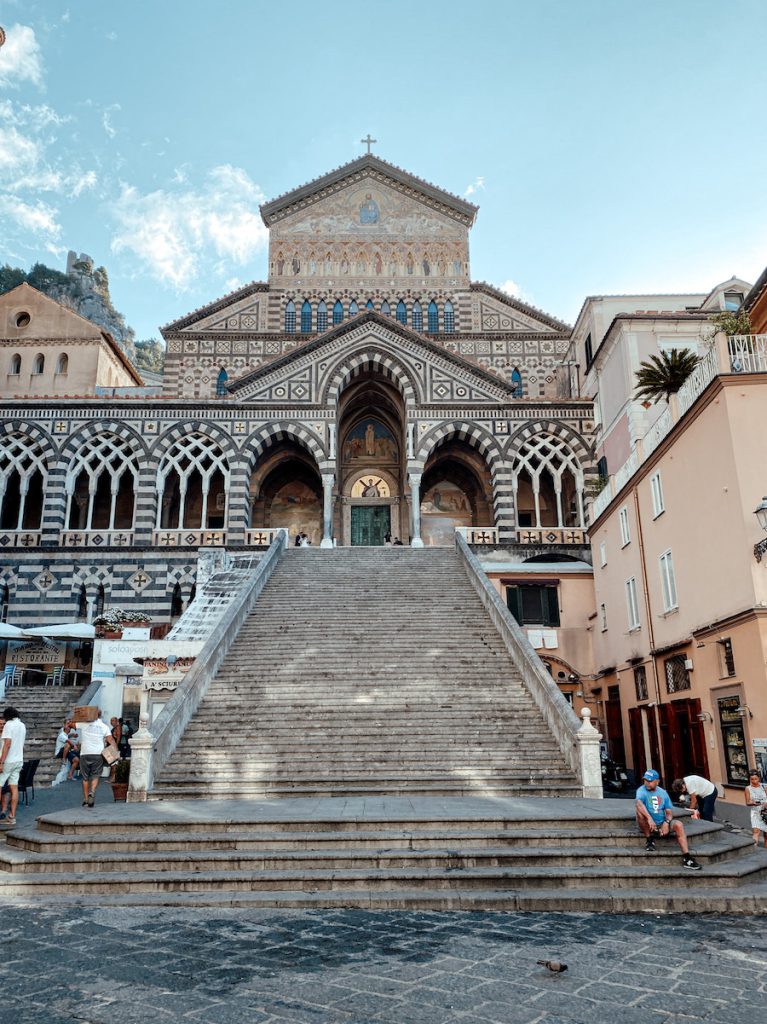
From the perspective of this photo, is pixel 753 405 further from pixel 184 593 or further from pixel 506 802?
pixel 184 593

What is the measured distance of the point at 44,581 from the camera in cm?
3003

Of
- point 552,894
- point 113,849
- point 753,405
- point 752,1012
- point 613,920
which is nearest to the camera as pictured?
point 752,1012

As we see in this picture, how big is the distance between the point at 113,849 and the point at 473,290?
34.9 metres

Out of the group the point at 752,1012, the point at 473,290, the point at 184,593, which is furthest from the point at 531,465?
A: the point at 752,1012

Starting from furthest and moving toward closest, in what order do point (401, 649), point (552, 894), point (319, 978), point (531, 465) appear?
1. point (531, 465)
2. point (401, 649)
3. point (552, 894)
4. point (319, 978)

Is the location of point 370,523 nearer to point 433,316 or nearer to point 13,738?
point 433,316

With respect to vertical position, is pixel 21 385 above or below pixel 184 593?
above

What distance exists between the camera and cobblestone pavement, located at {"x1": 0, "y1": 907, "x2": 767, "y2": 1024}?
5.38 meters

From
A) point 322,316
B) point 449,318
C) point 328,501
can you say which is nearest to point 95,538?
point 328,501

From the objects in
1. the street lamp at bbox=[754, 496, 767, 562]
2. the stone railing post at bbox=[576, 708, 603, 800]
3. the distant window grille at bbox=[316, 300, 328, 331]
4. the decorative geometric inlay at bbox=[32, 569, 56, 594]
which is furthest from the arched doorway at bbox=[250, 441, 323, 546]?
the street lamp at bbox=[754, 496, 767, 562]

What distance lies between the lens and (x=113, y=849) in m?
9.65

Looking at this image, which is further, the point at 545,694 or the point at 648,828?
the point at 545,694

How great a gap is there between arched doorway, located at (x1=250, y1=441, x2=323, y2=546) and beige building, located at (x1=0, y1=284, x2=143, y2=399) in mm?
8876

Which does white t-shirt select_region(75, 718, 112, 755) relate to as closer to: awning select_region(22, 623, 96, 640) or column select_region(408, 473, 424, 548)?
awning select_region(22, 623, 96, 640)
